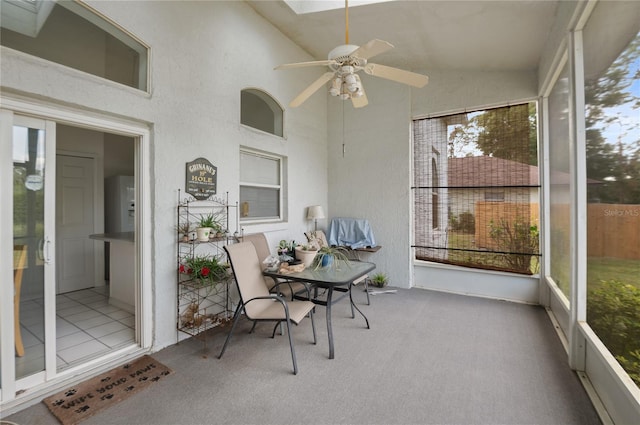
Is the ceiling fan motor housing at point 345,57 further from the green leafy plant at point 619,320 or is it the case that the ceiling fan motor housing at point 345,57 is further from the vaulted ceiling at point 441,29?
the green leafy plant at point 619,320

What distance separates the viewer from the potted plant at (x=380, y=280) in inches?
193

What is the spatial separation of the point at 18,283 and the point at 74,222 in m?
2.85

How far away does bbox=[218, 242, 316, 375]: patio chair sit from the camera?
8.27 ft

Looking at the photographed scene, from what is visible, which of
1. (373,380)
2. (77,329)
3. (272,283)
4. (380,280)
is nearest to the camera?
(373,380)

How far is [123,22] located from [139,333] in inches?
109

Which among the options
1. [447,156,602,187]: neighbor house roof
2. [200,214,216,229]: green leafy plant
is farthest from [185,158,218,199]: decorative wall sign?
[447,156,602,187]: neighbor house roof

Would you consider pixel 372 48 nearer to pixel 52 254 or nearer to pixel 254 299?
pixel 254 299

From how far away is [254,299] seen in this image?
252 cm

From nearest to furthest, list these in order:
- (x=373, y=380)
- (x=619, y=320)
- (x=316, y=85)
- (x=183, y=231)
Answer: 1. (x=619, y=320)
2. (x=373, y=380)
3. (x=316, y=85)
4. (x=183, y=231)

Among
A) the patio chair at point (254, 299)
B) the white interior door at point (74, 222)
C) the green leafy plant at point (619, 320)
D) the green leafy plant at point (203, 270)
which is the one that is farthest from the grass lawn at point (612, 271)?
the white interior door at point (74, 222)

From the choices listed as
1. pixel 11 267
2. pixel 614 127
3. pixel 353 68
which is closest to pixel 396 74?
pixel 353 68

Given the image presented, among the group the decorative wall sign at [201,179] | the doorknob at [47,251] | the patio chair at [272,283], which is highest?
the decorative wall sign at [201,179]

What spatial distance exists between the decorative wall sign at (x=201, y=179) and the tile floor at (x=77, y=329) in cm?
148

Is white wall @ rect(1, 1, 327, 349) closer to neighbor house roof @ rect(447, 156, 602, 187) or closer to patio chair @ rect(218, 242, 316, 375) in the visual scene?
patio chair @ rect(218, 242, 316, 375)
